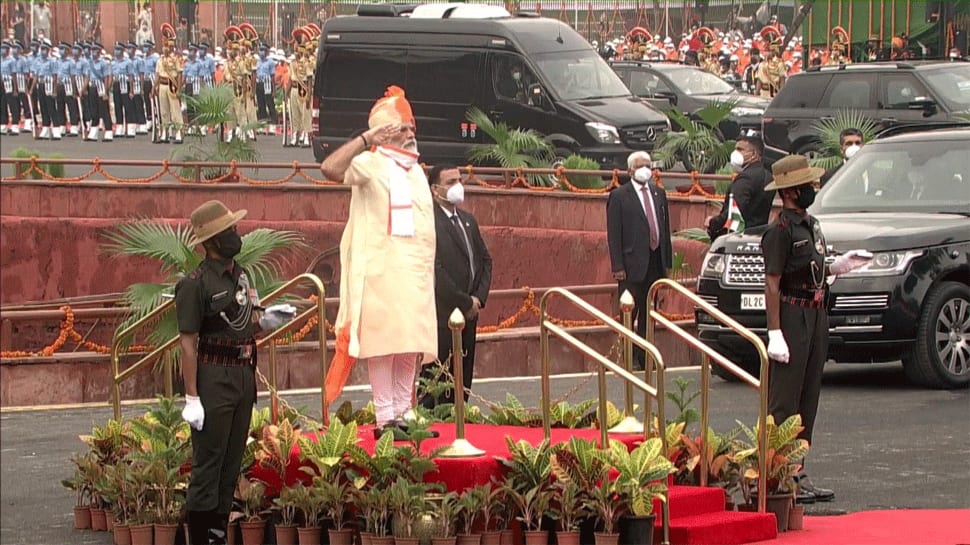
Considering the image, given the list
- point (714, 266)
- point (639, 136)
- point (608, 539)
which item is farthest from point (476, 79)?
point (608, 539)

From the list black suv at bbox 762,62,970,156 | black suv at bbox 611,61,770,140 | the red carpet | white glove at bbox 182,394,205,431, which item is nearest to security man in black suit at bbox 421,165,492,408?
the red carpet

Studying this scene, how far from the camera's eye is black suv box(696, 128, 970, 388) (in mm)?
15000

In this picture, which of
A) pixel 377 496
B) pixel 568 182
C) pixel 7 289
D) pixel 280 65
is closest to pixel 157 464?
pixel 377 496

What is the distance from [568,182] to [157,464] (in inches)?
677

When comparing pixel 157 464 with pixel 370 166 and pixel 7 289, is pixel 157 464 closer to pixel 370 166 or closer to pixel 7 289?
pixel 370 166

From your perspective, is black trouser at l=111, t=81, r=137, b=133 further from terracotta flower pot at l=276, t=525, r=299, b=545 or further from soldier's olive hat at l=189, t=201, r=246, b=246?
soldier's olive hat at l=189, t=201, r=246, b=246

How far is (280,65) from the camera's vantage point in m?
35.1

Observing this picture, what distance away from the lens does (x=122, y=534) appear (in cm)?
1029

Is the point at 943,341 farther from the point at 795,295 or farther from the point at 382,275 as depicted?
the point at 382,275

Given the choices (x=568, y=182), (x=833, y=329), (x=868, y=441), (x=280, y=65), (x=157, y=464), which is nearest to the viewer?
(x=157, y=464)

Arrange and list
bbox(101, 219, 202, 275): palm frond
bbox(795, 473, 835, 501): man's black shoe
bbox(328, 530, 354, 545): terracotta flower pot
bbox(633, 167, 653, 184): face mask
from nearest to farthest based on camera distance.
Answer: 1. bbox(328, 530, 354, 545): terracotta flower pot
2. bbox(795, 473, 835, 501): man's black shoe
3. bbox(633, 167, 653, 184): face mask
4. bbox(101, 219, 202, 275): palm frond

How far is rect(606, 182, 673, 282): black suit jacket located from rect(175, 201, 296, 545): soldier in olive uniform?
7091 mm

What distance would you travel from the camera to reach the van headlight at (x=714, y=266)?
15713 mm

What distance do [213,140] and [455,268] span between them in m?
20.5
